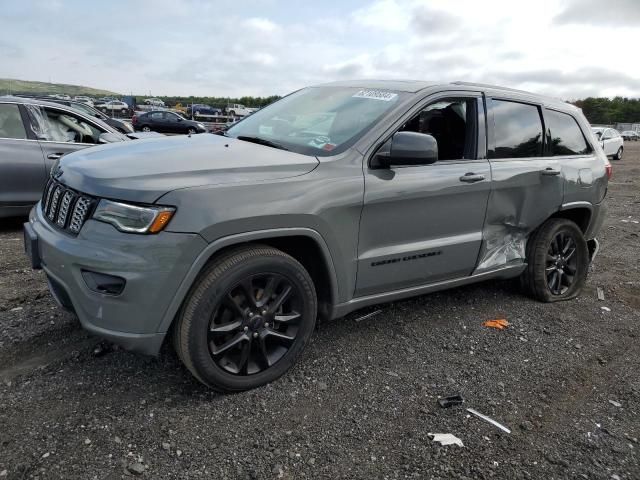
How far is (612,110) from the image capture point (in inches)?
4439

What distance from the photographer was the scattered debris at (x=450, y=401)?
2896 mm

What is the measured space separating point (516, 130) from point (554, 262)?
4.07 ft

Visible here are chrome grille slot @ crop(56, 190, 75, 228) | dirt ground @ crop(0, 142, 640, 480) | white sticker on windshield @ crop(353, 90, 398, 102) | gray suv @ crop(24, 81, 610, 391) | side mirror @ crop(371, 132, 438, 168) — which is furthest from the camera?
white sticker on windshield @ crop(353, 90, 398, 102)

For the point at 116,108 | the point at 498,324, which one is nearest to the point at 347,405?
the point at 498,324

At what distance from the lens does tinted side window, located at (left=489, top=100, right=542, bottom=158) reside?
391cm

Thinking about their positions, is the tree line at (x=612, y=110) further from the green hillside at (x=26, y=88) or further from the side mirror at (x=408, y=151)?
the side mirror at (x=408, y=151)

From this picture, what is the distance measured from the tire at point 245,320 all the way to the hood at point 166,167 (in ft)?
1.38

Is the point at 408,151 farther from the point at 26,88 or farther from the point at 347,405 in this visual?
the point at 26,88

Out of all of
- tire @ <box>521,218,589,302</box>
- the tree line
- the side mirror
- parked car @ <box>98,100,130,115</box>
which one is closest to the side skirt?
tire @ <box>521,218,589,302</box>

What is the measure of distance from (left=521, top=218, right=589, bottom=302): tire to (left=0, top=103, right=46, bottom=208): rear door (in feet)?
17.2

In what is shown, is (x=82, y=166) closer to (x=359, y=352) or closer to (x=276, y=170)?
(x=276, y=170)

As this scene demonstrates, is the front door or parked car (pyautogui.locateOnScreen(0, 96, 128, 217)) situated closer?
the front door

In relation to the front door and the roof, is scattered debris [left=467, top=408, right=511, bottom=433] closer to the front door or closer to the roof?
the front door

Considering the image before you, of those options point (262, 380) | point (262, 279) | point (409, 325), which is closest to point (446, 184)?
point (409, 325)
